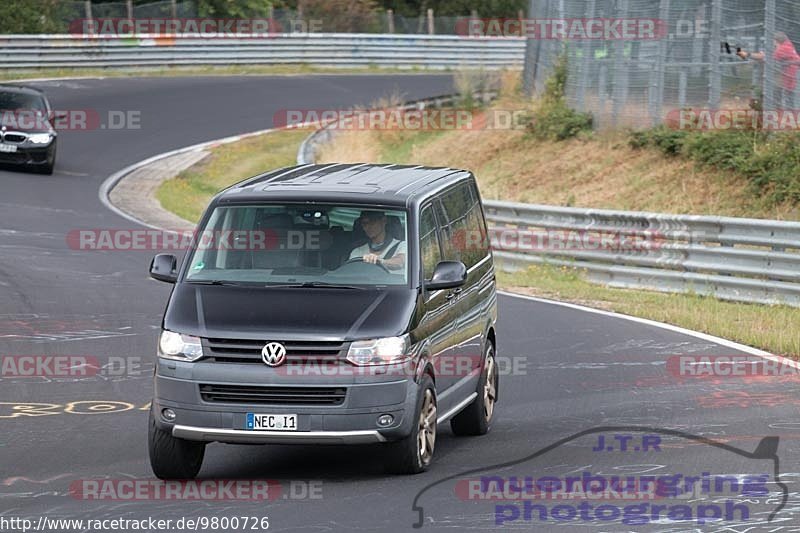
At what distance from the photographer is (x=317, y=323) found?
9.11m

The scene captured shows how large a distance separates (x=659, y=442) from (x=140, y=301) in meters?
8.82

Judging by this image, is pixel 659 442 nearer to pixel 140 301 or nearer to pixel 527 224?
pixel 140 301

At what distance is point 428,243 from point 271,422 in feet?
6.46

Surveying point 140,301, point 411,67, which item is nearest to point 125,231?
point 140,301

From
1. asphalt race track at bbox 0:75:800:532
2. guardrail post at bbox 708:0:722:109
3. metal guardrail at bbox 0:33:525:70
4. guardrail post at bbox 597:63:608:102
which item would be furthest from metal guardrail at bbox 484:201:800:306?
metal guardrail at bbox 0:33:525:70

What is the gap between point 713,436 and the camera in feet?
35.4

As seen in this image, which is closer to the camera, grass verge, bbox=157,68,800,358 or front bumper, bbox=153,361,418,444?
front bumper, bbox=153,361,418,444

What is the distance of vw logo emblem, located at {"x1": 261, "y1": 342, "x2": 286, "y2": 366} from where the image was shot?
29.3 feet

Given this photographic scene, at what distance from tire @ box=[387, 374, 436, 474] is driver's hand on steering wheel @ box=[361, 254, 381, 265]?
2.82 ft

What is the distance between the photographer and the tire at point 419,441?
30.4 ft

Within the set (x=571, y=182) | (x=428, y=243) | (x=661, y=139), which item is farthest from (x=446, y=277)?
(x=571, y=182)

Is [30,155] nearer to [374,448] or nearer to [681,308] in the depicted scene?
[681,308]

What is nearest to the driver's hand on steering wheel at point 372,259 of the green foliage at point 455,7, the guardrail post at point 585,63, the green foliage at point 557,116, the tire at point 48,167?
the guardrail post at point 585,63

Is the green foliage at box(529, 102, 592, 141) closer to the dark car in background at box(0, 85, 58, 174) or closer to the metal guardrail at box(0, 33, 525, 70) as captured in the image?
the dark car in background at box(0, 85, 58, 174)
